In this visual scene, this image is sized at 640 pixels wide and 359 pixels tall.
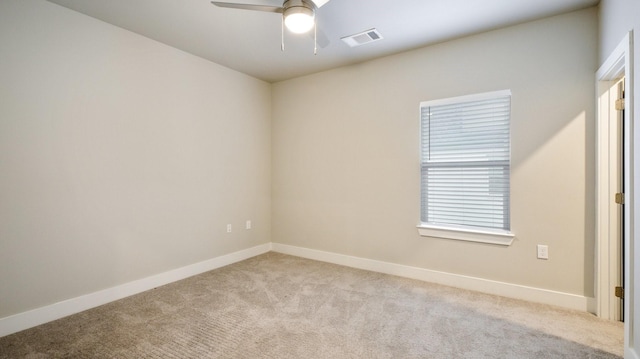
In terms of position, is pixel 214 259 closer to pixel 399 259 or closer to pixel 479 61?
pixel 399 259

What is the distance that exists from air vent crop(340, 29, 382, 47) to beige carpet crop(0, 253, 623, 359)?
106 inches

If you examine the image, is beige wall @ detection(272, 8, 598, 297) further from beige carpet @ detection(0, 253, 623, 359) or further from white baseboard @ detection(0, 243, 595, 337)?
beige carpet @ detection(0, 253, 623, 359)

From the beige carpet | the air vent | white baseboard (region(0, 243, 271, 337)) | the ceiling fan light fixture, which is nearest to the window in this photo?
the beige carpet

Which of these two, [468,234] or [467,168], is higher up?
[467,168]

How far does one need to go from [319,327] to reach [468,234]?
1.86m

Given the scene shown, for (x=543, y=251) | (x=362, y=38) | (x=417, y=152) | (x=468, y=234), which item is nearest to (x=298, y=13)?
(x=362, y=38)

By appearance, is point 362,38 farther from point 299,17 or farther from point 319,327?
point 319,327

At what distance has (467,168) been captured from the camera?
3117mm

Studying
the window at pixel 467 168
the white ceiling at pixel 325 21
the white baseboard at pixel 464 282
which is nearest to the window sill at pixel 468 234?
the window at pixel 467 168

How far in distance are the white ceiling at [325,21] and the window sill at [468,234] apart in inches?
81.7

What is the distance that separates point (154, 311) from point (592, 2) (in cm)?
472

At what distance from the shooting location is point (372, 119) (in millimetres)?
3689

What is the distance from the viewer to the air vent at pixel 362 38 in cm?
295

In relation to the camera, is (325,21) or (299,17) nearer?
(299,17)
